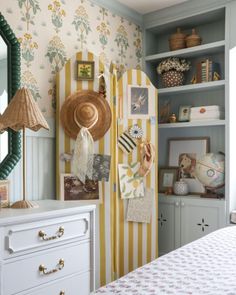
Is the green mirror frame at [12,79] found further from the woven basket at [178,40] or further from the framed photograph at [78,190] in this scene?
the woven basket at [178,40]

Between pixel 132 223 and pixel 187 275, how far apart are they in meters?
1.80


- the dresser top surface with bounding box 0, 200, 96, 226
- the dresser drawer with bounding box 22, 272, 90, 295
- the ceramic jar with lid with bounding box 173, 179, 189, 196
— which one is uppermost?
the dresser top surface with bounding box 0, 200, 96, 226

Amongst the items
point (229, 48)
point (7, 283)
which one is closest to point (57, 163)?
point (7, 283)

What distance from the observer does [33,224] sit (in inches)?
Answer: 74.1

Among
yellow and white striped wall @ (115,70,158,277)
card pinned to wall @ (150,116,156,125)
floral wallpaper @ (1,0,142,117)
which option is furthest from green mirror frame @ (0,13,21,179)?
card pinned to wall @ (150,116,156,125)

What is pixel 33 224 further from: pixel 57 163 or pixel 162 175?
pixel 162 175

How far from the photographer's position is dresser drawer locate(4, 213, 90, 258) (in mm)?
1780

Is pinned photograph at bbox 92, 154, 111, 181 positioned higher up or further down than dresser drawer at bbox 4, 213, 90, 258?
higher up

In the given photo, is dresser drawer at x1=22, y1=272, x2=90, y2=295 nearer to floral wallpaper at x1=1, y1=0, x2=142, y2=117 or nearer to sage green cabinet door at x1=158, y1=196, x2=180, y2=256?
floral wallpaper at x1=1, y1=0, x2=142, y2=117

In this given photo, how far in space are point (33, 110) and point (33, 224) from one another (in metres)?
0.68

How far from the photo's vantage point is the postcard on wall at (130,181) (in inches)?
117

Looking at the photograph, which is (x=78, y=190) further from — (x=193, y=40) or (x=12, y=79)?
(x=193, y=40)

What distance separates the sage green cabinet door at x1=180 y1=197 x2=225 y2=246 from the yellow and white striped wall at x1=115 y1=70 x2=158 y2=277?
33cm

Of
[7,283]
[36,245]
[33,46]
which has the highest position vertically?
[33,46]
